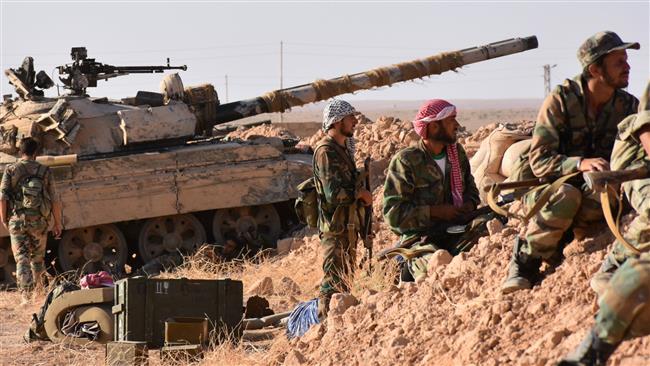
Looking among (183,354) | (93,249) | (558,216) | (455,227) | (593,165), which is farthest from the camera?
(93,249)

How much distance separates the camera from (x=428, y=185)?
31.3ft

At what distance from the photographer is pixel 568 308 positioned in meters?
6.93

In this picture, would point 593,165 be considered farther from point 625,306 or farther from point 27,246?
point 27,246

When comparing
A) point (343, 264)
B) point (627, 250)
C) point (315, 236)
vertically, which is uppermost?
point (627, 250)

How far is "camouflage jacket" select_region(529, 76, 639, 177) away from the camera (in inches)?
298

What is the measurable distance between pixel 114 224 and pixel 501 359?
40.5 feet

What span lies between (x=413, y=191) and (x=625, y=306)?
4120mm

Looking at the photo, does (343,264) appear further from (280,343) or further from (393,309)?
(393,309)

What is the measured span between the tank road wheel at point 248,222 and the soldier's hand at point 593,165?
12.1 meters

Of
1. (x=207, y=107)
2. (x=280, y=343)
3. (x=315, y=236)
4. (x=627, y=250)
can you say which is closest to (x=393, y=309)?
(x=280, y=343)

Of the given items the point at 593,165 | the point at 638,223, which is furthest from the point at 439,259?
the point at 638,223

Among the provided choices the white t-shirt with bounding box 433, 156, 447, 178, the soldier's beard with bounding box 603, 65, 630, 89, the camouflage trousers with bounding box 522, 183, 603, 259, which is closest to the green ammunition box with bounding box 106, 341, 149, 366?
the white t-shirt with bounding box 433, 156, 447, 178

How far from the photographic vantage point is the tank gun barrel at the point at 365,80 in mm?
20906

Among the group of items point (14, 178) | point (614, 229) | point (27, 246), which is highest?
point (614, 229)
